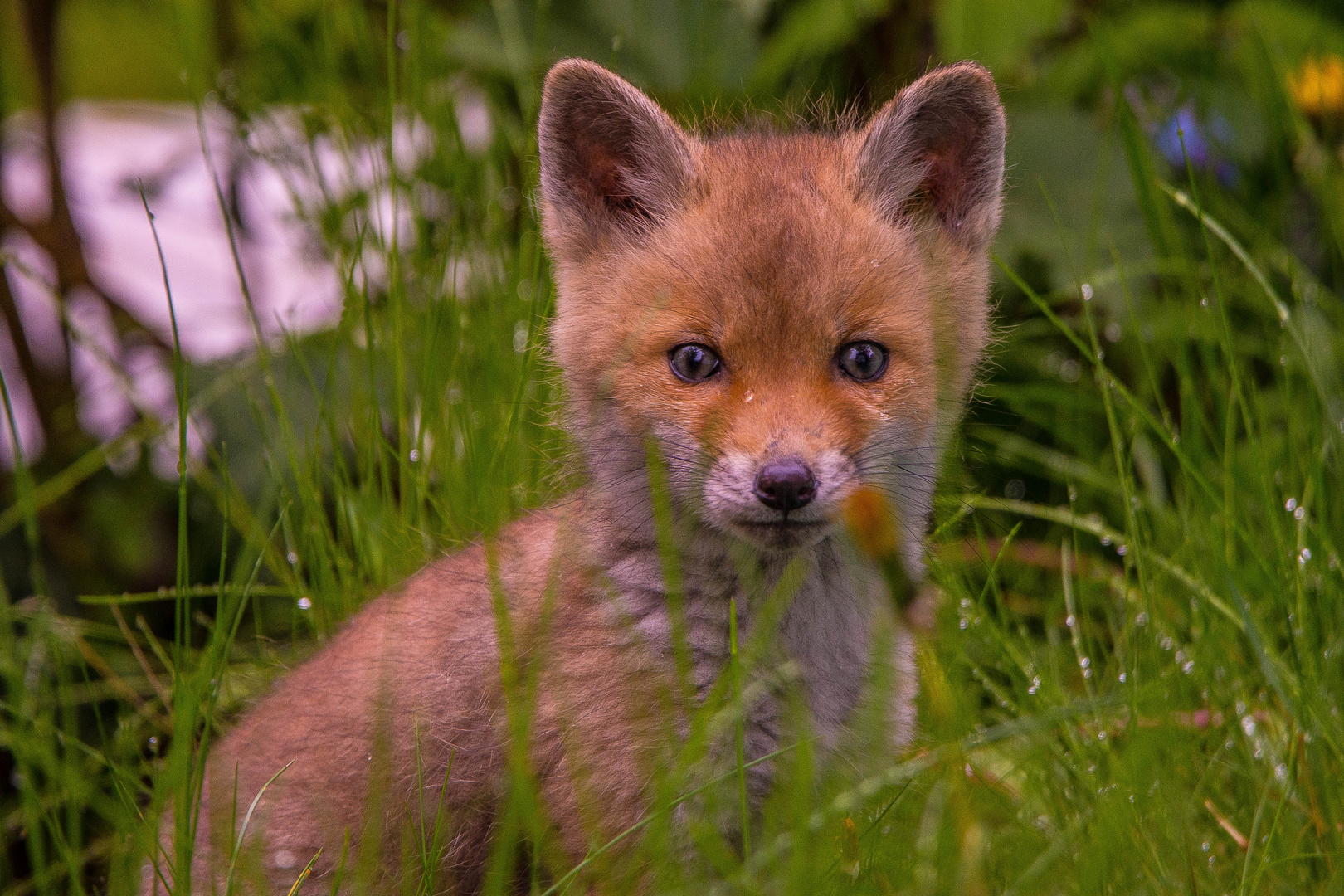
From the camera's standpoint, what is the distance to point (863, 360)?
2.32 m

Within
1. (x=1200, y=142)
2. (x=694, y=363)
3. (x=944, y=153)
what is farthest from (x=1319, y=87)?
(x=694, y=363)

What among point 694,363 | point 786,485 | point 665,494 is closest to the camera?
point 786,485

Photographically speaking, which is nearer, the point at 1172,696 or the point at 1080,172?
the point at 1172,696

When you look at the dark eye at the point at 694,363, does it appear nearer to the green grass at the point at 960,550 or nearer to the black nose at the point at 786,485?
the black nose at the point at 786,485

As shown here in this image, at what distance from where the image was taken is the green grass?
217cm

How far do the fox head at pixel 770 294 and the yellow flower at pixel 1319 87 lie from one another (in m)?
1.84

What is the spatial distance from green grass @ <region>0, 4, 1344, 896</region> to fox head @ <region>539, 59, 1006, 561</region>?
24cm

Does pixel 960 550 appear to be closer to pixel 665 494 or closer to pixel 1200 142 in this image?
pixel 665 494

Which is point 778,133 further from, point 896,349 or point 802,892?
point 802,892

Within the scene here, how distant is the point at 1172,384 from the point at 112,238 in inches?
184

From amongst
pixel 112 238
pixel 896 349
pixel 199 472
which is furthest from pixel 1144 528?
pixel 112 238

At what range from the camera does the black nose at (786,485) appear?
2078 mm

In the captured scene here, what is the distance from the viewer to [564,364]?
2539 mm

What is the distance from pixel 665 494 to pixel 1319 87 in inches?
106
